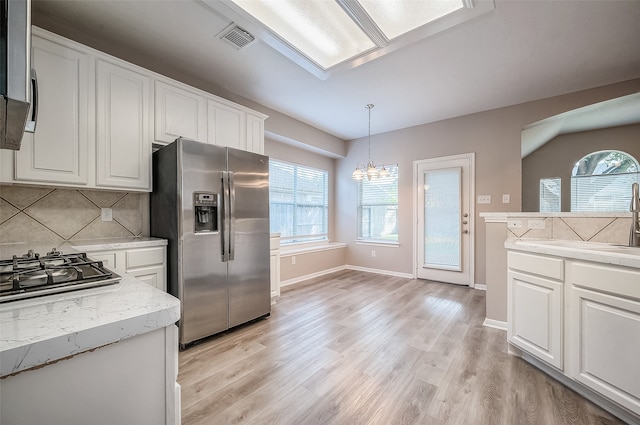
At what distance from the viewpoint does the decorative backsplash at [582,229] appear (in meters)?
1.99

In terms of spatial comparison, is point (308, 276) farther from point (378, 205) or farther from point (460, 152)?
point (460, 152)

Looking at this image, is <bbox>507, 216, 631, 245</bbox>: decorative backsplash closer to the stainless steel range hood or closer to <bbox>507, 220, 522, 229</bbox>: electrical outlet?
<bbox>507, 220, 522, 229</bbox>: electrical outlet

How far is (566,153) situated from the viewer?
5227 millimetres

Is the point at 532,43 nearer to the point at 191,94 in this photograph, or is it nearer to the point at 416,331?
the point at 416,331

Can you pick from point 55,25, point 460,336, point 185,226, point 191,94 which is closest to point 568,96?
point 460,336

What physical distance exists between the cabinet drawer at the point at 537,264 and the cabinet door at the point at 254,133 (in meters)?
2.87

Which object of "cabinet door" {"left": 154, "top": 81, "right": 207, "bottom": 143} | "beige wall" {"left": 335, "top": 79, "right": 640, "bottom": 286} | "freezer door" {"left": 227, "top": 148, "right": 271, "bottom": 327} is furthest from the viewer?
"beige wall" {"left": 335, "top": 79, "right": 640, "bottom": 286}

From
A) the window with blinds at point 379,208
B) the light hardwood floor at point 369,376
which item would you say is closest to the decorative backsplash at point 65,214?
the light hardwood floor at point 369,376

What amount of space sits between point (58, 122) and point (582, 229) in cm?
416

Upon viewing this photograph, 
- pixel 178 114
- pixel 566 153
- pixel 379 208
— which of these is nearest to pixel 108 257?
pixel 178 114

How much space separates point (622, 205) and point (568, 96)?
279 centimetres

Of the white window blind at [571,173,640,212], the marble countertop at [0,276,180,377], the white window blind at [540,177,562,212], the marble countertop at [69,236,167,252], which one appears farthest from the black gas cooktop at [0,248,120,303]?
the white window blind at [571,173,640,212]

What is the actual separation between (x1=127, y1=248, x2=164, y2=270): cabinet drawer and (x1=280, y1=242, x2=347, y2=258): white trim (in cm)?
216

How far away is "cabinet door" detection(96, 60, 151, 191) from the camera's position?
7.28ft
